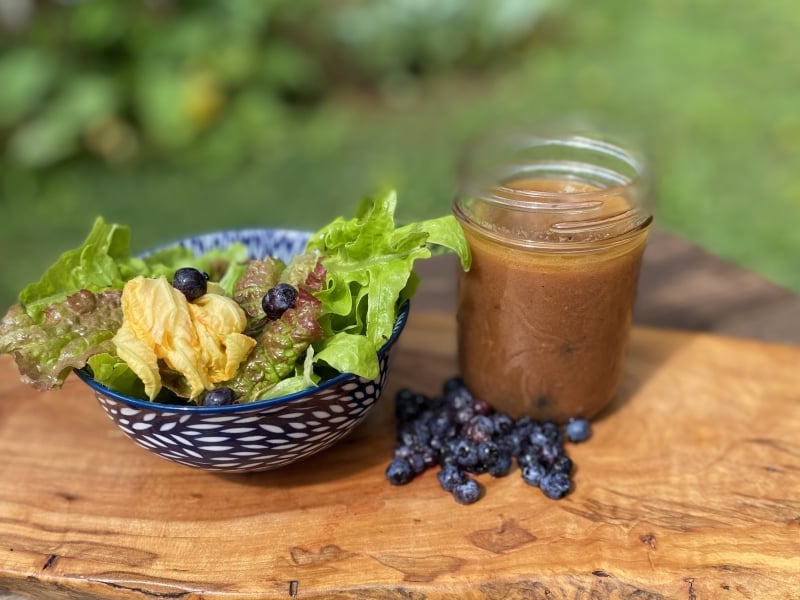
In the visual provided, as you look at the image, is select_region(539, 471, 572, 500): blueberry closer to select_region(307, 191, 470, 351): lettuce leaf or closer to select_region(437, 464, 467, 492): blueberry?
select_region(437, 464, 467, 492): blueberry

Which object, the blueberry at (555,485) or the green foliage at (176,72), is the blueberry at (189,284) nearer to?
the blueberry at (555,485)

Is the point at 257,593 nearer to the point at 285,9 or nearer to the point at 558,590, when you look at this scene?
the point at 558,590

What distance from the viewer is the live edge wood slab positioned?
58.2 inches

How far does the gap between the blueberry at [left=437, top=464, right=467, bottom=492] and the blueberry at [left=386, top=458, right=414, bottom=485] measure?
0.22 ft

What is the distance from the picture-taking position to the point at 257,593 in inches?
57.1

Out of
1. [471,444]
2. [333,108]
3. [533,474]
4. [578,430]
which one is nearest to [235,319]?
[471,444]

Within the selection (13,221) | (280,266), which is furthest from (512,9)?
(280,266)

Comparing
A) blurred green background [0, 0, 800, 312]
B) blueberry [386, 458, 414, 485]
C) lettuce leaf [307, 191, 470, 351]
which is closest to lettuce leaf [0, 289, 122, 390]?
lettuce leaf [307, 191, 470, 351]

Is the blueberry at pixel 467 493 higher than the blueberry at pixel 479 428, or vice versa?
the blueberry at pixel 479 428

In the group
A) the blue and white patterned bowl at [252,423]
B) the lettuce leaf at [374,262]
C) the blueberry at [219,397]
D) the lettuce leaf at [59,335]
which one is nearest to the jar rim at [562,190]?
the lettuce leaf at [374,262]

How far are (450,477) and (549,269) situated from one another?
19.4 inches

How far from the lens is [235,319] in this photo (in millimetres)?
1506

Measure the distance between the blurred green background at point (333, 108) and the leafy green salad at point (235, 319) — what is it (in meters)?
2.40

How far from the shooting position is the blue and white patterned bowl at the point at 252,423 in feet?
4.69
